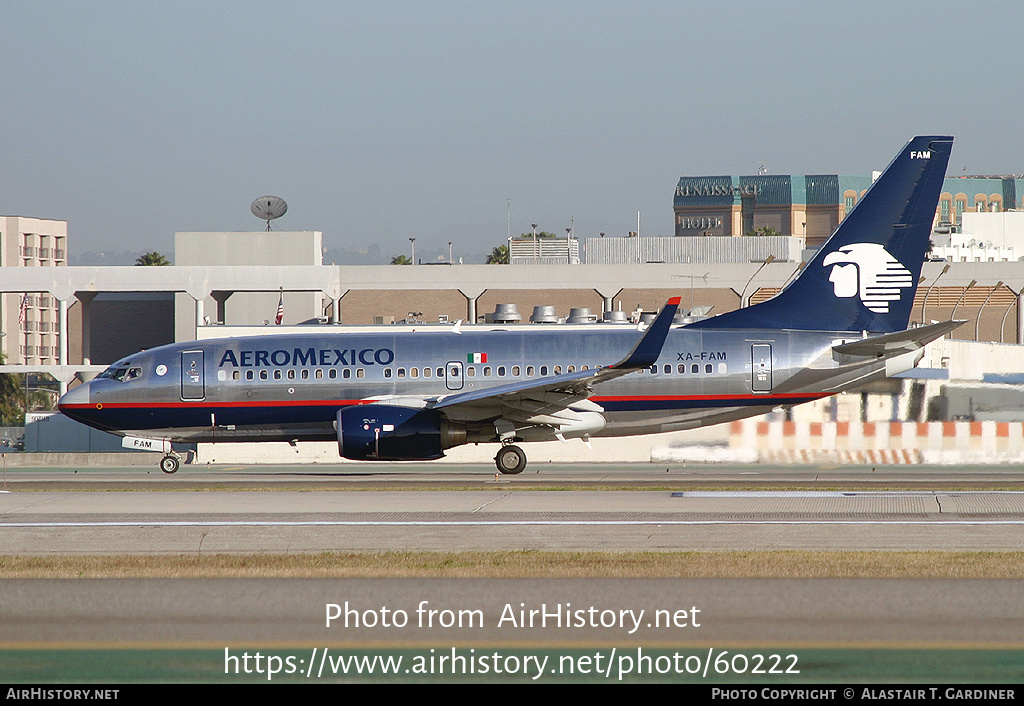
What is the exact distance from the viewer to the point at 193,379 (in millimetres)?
30828

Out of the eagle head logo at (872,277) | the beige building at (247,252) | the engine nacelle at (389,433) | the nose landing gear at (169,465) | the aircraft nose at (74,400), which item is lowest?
the nose landing gear at (169,465)

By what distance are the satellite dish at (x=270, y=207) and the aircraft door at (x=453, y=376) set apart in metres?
36.5

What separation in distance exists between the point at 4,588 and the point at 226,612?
349 cm

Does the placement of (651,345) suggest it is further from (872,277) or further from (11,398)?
(11,398)

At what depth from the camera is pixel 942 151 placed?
3077cm

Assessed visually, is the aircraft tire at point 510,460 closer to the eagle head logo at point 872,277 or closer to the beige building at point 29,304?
the eagle head logo at point 872,277

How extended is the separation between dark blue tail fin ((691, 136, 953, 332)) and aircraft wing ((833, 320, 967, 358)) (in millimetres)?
1138

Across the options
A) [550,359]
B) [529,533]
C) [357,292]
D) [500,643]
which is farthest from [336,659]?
[357,292]

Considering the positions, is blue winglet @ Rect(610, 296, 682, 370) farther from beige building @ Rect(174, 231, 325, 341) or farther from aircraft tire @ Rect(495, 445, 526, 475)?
beige building @ Rect(174, 231, 325, 341)

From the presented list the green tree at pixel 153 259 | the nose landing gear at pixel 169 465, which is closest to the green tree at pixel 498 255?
the green tree at pixel 153 259

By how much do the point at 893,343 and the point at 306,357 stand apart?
1570 cm

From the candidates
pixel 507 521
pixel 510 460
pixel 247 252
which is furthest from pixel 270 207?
pixel 507 521

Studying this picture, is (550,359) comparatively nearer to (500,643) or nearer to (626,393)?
(626,393)

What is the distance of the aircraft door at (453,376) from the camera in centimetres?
3038
